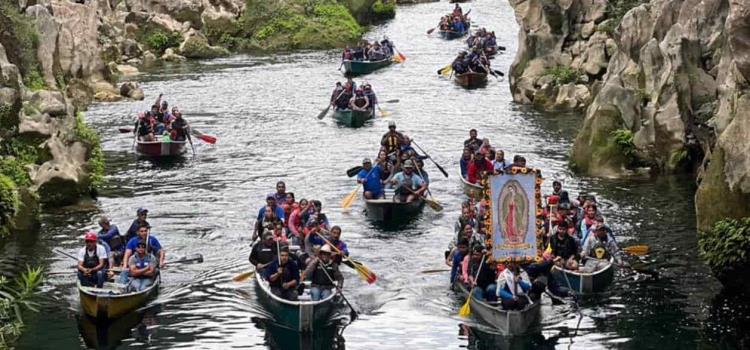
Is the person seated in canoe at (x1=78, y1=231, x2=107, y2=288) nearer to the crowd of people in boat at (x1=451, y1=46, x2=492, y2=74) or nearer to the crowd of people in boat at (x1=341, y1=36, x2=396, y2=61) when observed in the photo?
the crowd of people in boat at (x1=451, y1=46, x2=492, y2=74)

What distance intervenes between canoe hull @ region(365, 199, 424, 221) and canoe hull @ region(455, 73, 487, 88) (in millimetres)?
29653

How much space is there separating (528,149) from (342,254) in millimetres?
21502

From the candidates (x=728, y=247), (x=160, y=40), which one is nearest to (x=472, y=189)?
(x=728, y=247)

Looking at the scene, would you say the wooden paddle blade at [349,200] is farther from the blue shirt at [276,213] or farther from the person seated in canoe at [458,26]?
the person seated in canoe at [458,26]

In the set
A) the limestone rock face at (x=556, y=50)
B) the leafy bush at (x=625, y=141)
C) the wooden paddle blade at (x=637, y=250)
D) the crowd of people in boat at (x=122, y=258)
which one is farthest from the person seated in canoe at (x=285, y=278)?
the limestone rock face at (x=556, y=50)

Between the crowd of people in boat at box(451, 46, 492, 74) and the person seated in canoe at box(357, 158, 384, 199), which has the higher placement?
the crowd of people in boat at box(451, 46, 492, 74)

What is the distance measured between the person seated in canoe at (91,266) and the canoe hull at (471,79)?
4159 centimetres

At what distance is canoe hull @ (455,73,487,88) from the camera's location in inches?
2746

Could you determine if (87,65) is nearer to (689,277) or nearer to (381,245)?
(381,245)

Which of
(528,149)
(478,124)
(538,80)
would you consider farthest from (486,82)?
(528,149)

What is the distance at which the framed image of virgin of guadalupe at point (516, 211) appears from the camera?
29.8m

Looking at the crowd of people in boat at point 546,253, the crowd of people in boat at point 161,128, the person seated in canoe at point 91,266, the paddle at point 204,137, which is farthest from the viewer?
the paddle at point 204,137

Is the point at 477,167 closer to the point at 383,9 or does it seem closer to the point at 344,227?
the point at 344,227

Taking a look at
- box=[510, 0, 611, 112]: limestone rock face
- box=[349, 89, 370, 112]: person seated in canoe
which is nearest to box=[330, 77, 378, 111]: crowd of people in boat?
box=[349, 89, 370, 112]: person seated in canoe
